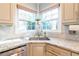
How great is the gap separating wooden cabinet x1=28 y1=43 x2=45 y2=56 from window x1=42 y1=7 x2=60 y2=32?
1.11 feet

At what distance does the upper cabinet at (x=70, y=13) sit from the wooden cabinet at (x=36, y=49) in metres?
0.52

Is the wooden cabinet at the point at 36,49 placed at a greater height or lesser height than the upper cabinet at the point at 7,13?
lesser

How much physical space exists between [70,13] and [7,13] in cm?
93

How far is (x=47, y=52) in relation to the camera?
188 centimetres

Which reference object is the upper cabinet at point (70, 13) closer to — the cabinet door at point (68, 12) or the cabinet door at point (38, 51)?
the cabinet door at point (68, 12)

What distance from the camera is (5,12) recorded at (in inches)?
76.7

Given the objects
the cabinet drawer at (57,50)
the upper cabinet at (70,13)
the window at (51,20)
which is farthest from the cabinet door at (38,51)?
the upper cabinet at (70,13)

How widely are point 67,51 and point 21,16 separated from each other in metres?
1.01

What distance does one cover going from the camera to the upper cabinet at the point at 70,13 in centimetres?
182

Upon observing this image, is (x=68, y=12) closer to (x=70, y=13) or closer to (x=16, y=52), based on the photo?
(x=70, y=13)

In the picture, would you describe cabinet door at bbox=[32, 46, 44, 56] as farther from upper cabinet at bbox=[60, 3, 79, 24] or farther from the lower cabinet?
upper cabinet at bbox=[60, 3, 79, 24]

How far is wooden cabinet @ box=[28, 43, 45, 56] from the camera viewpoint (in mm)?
1913

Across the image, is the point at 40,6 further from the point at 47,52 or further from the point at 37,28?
the point at 47,52

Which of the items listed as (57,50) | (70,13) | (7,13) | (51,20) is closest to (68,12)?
(70,13)
